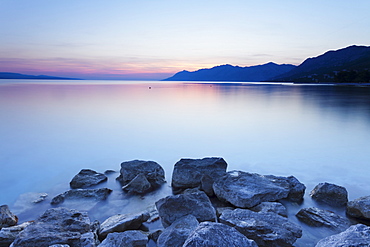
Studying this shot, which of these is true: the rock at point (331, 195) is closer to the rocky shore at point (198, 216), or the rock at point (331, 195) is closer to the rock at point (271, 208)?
the rocky shore at point (198, 216)

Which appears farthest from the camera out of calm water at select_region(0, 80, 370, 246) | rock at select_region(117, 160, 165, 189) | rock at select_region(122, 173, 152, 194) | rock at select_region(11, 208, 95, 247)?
calm water at select_region(0, 80, 370, 246)

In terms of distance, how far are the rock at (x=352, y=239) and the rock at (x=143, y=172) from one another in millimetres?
4233

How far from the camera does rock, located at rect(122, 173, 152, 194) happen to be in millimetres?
5953

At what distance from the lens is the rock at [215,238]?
256 centimetres

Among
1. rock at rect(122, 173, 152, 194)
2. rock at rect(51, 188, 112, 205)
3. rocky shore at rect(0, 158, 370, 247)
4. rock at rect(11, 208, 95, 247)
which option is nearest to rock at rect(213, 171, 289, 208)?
rocky shore at rect(0, 158, 370, 247)

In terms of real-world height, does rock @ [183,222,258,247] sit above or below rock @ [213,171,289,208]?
above

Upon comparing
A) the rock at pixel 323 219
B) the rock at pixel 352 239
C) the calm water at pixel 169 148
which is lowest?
the calm water at pixel 169 148

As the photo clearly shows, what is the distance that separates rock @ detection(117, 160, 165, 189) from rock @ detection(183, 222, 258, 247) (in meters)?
3.68

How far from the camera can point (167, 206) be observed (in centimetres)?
431

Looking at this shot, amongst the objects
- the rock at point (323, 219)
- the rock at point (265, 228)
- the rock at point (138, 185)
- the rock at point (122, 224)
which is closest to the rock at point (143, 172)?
the rock at point (138, 185)

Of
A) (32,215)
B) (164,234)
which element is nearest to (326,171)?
(164,234)

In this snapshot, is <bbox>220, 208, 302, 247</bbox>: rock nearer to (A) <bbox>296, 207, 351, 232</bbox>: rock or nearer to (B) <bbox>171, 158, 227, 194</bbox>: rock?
(A) <bbox>296, 207, 351, 232</bbox>: rock

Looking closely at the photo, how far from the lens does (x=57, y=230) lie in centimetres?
A: 387

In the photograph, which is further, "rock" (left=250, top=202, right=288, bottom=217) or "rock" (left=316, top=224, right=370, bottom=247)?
"rock" (left=250, top=202, right=288, bottom=217)
